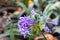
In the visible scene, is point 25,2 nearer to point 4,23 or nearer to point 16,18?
point 16,18

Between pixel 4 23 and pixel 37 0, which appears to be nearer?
pixel 4 23

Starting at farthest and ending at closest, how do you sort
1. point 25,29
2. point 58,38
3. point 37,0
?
point 37,0 < point 58,38 < point 25,29

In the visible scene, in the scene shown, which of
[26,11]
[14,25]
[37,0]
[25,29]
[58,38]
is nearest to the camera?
[25,29]

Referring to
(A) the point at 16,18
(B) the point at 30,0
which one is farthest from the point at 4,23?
(B) the point at 30,0

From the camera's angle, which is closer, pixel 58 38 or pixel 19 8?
pixel 58 38

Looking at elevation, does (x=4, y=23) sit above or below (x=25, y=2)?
below

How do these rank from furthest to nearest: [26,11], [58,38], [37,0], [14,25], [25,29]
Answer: [37,0] < [26,11] < [14,25] < [58,38] < [25,29]

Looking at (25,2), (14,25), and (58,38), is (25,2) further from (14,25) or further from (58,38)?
(58,38)

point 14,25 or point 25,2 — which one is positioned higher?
point 25,2

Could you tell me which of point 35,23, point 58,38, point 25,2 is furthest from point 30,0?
point 35,23
